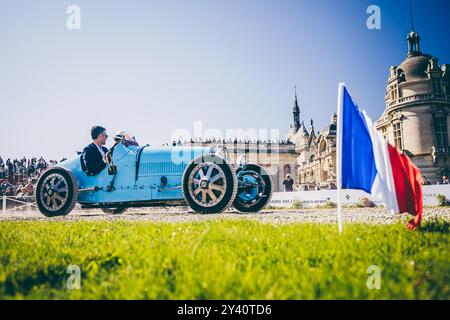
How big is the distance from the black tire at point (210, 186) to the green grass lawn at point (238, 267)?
9.59 ft

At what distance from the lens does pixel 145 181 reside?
6297 mm

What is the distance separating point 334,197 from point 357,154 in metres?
11.9

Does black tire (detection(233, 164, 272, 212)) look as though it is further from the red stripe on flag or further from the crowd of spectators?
the crowd of spectators

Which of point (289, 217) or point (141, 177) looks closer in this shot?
point (289, 217)

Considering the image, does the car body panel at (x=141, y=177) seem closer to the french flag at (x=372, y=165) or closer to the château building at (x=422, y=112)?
the french flag at (x=372, y=165)

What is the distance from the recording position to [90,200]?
6.48m

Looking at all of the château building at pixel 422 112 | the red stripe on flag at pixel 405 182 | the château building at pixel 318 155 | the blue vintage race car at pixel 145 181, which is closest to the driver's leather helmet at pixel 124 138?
the blue vintage race car at pixel 145 181

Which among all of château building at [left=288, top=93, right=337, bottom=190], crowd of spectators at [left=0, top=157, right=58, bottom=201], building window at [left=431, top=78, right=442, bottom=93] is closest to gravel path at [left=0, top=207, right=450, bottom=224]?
crowd of spectators at [left=0, top=157, right=58, bottom=201]

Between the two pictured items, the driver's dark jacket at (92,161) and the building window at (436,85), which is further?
the building window at (436,85)

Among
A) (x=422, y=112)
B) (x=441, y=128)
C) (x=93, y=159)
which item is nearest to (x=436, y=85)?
(x=422, y=112)

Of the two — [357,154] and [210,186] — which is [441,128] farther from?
[357,154]

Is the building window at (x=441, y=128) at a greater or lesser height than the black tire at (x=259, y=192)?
greater

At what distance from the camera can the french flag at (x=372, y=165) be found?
2.98m

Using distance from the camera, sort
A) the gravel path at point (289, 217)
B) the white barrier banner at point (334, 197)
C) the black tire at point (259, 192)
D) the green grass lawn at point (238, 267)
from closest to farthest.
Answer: the green grass lawn at point (238, 267), the gravel path at point (289, 217), the black tire at point (259, 192), the white barrier banner at point (334, 197)
